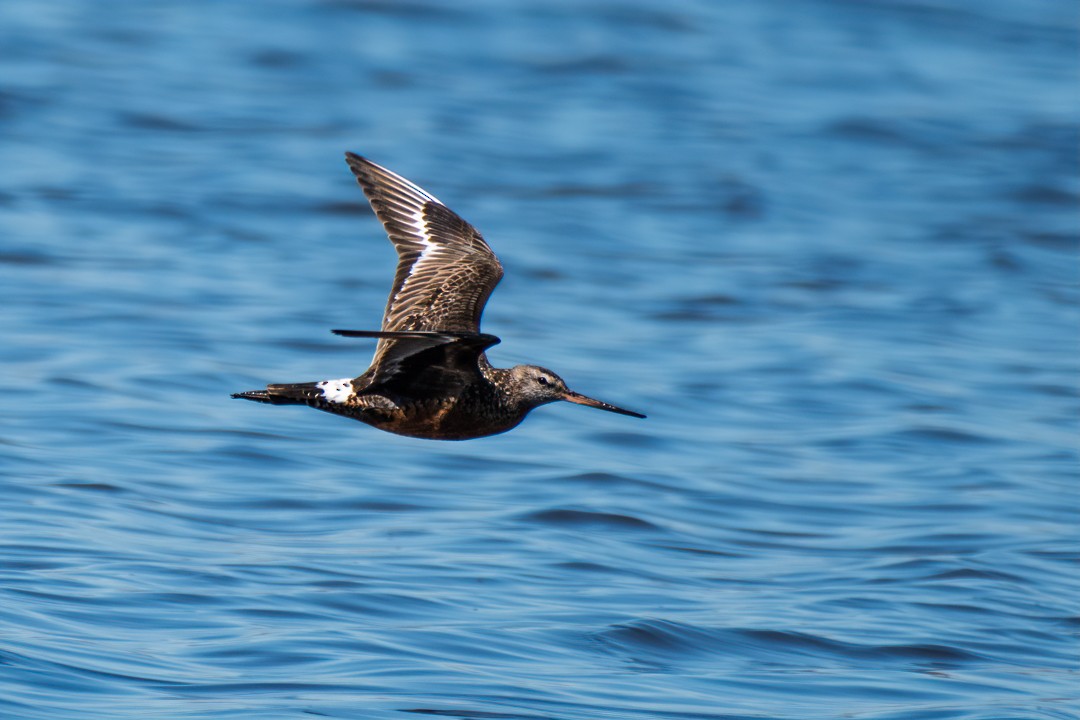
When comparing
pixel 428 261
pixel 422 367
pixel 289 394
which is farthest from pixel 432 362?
pixel 428 261

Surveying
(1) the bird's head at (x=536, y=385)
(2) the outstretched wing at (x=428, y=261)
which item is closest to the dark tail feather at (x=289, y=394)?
(2) the outstretched wing at (x=428, y=261)

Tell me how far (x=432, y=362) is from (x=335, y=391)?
0.42m

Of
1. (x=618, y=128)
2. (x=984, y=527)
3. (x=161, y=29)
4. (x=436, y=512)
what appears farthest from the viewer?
(x=161, y=29)

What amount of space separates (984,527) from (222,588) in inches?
165

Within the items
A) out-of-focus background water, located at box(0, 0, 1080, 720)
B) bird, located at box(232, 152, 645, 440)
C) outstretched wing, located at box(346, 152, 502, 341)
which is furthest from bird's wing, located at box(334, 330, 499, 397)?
out-of-focus background water, located at box(0, 0, 1080, 720)

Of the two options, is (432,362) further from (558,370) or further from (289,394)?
(558,370)

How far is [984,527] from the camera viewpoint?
9.31 meters

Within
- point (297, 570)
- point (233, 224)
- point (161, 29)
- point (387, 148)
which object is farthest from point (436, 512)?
point (161, 29)

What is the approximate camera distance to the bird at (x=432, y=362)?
6793 mm

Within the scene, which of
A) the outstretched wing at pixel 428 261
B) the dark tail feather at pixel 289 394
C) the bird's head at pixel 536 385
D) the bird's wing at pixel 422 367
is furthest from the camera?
the outstretched wing at pixel 428 261

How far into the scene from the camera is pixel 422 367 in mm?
6793

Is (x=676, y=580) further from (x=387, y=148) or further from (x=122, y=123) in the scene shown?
(x=122, y=123)

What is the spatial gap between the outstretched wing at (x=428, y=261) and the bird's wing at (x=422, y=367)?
203 millimetres

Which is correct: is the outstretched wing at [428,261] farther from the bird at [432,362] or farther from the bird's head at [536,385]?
the bird's head at [536,385]
